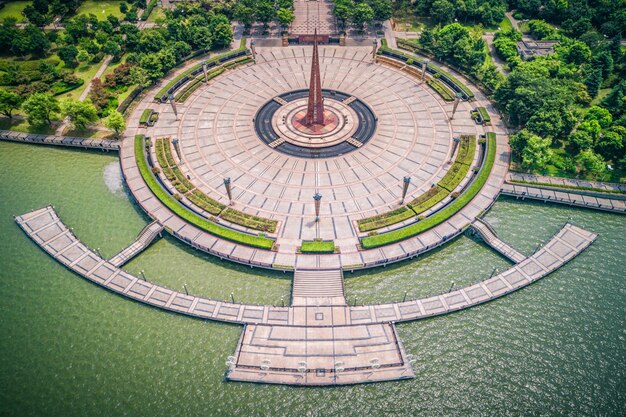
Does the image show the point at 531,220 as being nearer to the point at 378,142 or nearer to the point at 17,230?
the point at 378,142

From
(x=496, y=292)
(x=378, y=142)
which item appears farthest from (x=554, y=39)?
(x=496, y=292)

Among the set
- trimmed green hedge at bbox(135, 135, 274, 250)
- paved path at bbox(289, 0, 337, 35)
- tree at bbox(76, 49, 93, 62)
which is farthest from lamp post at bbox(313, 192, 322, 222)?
tree at bbox(76, 49, 93, 62)

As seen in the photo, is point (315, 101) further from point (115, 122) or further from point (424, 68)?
point (115, 122)

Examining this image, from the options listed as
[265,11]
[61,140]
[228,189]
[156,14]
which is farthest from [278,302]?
[156,14]

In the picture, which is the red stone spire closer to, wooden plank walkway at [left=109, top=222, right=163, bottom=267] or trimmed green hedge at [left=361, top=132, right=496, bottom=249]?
trimmed green hedge at [left=361, top=132, right=496, bottom=249]

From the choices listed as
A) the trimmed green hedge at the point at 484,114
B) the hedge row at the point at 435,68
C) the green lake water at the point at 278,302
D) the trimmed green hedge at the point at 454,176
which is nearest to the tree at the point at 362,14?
the hedge row at the point at 435,68

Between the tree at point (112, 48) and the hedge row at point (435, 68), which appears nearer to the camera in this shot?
the hedge row at point (435, 68)

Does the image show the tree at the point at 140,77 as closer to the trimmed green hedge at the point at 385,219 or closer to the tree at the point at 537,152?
the trimmed green hedge at the point at 385,219
